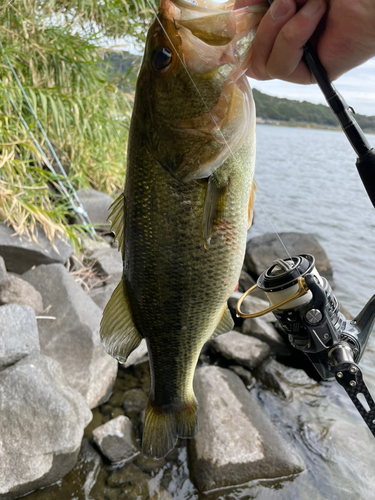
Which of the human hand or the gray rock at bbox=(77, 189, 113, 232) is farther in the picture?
the gray rock at bbox=(77, 189, 113, 232)

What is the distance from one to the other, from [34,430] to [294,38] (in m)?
3.12

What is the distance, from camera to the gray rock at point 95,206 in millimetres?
6514

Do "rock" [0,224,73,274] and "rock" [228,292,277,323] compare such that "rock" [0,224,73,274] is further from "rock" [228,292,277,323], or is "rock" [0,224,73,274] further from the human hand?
the human hand

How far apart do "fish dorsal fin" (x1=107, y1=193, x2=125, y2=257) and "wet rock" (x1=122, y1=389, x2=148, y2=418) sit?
2.93 metres

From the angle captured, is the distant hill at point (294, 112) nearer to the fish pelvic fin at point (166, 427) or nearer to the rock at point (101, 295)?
the rock at point (101, 295)

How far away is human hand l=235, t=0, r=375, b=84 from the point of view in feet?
4.18

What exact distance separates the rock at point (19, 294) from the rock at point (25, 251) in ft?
1.52

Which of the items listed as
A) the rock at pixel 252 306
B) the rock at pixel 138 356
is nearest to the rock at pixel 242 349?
the rock at pixel 252 306

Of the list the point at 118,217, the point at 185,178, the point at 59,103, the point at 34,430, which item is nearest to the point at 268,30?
the point at 185,178

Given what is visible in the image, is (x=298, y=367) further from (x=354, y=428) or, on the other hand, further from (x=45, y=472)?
(x=45, y=472)

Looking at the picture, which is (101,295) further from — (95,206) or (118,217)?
(118,217)

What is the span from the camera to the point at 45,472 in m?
3.15

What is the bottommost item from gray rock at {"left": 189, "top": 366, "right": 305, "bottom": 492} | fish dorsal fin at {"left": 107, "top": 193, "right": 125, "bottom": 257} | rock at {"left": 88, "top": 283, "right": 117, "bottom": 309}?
gray rock at {"left": 189, "top": 366, "right": 305, "bottom": 492}

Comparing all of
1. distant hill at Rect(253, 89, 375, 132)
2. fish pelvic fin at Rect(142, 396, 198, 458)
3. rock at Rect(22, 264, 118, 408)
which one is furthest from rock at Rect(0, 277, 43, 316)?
distant hill at Rect(253, 89, 375, 132)
